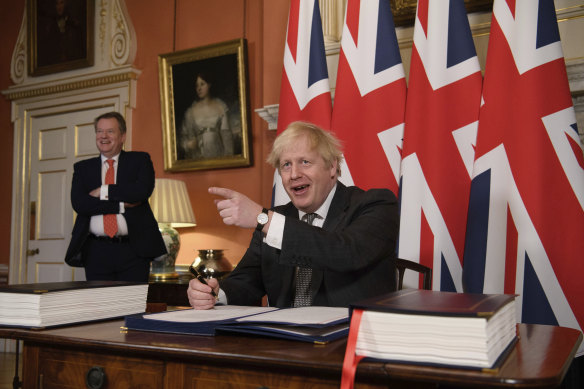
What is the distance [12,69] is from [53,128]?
804 mm

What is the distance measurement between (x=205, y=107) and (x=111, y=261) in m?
1.72

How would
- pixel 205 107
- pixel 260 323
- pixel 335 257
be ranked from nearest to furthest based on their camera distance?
1. pixel 260 323
2. pixel 335 257
3. pixel 205 107

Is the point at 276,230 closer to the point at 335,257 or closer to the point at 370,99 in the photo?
the point at 335,257

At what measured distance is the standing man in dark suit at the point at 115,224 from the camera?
11.4ft

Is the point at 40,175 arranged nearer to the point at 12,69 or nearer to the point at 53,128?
the point at 53,128

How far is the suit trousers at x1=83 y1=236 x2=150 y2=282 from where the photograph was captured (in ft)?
11.4

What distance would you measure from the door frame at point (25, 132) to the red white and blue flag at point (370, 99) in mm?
2711

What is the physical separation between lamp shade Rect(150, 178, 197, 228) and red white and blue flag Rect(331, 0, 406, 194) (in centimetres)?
153

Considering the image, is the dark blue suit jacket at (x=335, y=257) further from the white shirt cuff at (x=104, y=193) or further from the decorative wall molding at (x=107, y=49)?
the decorative wall molding at (x=107, y=49)

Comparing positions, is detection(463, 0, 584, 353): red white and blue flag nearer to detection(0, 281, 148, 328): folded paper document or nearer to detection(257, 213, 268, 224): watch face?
detection(257, 213, 268, 224): watch face

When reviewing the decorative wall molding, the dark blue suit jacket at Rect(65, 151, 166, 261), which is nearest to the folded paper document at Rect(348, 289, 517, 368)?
the dark blue suit jacket at Rect(65, 151, 166, 261)

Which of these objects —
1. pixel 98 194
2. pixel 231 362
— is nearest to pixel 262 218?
pixel 231 362

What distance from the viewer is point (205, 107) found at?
4.72 m

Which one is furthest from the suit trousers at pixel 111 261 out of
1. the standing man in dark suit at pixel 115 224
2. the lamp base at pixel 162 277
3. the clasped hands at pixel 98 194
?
the lamp base at pixel 162 277
